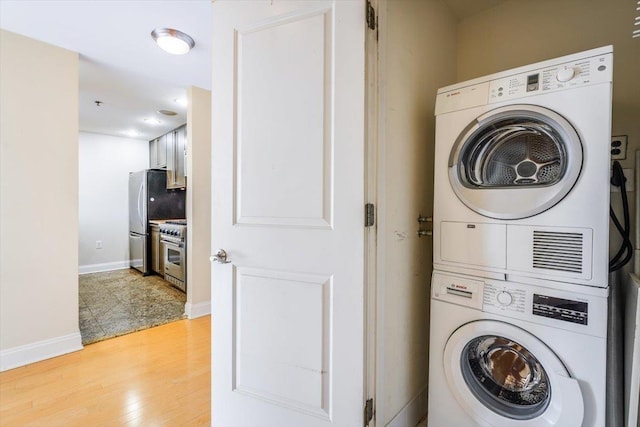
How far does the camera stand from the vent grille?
3.54ft

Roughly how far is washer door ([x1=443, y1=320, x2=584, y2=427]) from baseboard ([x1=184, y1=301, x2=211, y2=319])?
250cm

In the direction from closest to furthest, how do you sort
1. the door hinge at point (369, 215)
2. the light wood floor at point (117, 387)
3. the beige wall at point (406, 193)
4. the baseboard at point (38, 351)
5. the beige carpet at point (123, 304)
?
the door hinge at point (369, 215) → the beige wall at point (406, 193) → the light wood floor at point (117, 387) → the baseboard at point (38, 351) → the beige carpet at point (123, 304)

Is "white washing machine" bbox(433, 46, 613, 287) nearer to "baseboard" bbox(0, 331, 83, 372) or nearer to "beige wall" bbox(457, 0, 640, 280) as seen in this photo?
"beige wall" bbox(457, 0, 640, 280)

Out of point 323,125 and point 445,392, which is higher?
point 323,125

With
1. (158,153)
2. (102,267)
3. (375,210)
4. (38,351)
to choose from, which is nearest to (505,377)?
(375,210)

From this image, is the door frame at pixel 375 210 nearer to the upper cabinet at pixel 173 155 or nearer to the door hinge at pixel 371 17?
the door hinge at pixel 371 17

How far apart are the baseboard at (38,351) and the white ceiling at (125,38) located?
2216 mm

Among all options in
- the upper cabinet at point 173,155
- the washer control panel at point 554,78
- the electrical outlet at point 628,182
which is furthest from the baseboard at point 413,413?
the upper cabinet at point 173,155

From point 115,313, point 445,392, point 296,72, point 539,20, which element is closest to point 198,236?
point 115,313

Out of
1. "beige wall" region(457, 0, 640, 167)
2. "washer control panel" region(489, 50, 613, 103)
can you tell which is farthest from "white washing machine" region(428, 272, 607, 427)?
"beige wall" region(457, 0, 640, 167)

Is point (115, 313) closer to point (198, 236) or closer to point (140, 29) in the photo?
point (198, 236)

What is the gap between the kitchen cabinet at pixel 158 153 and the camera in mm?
4746

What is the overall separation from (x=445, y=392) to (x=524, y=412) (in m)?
0.29

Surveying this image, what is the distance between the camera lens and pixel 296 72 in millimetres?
1217
